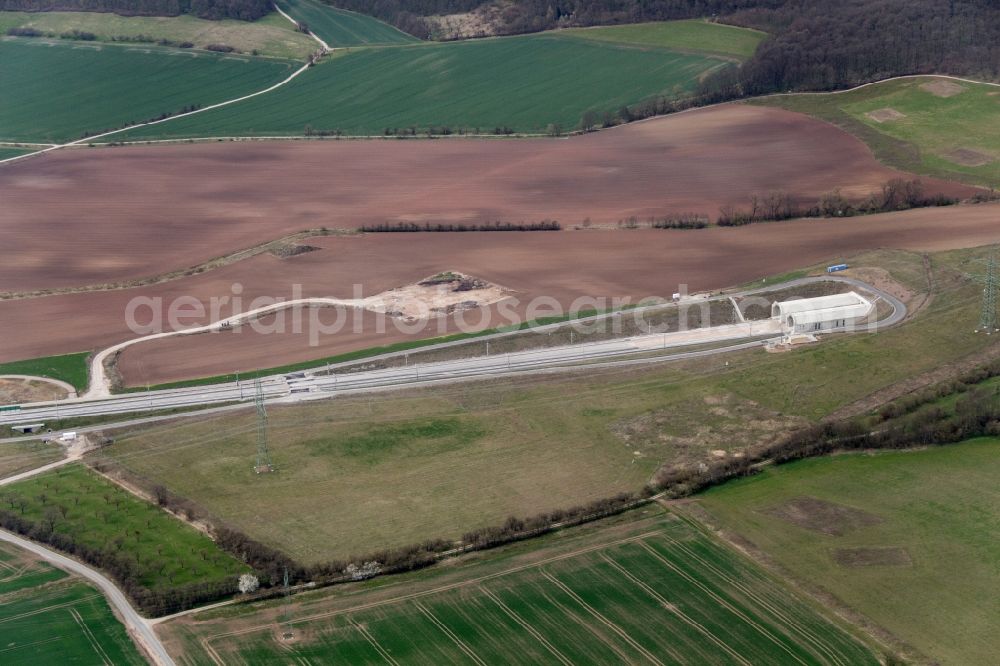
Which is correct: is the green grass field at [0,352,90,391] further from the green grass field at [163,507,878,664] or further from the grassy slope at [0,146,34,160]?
the grassy slope at [0,146,34,160]

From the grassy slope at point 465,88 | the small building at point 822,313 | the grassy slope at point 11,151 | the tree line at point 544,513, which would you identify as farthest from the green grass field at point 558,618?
the grassy slope at point 11,151

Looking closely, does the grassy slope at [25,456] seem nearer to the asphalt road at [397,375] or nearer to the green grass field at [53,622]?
the asphalt road at [397,375]

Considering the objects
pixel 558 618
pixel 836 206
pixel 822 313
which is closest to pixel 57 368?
pixel 558 618

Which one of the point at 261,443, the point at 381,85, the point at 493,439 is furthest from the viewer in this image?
the point at 381,85

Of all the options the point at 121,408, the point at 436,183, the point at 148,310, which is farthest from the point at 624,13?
the point at 121,408

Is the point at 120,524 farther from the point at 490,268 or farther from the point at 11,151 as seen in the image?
the point at 11,151

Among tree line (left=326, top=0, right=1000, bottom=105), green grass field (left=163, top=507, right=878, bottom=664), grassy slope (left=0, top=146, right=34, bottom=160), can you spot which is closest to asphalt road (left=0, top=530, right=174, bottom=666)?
green grass field (left=163, top=507, right=878, bottom=664)
